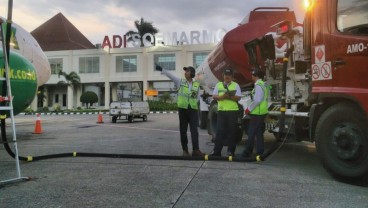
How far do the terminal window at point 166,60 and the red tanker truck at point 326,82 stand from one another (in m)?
44.8

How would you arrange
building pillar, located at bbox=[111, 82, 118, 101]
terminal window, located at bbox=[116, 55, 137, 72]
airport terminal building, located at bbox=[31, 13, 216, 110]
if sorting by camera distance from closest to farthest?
airport terminal building, located at bbox=[31, 13, 216, 110] < terminal window, located at bbox=[116, 55, 137, 72] < building pillar, located at bbox=[111, 82, 118, 101]

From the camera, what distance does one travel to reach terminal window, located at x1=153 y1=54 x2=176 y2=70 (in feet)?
173

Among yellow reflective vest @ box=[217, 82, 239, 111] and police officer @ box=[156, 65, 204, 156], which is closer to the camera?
yellow reflective vest @ box=[217, 82, 239, 111]

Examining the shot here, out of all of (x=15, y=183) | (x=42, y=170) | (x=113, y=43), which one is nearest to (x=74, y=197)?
(x=15, y=183)

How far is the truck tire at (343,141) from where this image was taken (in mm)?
5117

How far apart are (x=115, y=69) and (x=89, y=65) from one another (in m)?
4.29

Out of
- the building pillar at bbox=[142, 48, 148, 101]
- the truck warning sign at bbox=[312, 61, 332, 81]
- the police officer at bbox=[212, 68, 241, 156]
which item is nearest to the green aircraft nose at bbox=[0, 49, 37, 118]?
the police officer at bbox=[212, 68, 241, 156]

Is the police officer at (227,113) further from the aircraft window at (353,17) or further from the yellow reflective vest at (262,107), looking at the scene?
the aircraft window at (353,17)

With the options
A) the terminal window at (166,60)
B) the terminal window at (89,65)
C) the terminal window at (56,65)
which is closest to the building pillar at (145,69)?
the terminal window at (166,60)

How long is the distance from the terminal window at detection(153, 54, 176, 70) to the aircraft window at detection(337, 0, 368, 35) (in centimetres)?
4733

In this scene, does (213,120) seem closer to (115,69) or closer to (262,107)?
(262,107)

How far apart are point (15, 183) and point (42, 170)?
0.96 metres

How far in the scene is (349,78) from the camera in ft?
17.3

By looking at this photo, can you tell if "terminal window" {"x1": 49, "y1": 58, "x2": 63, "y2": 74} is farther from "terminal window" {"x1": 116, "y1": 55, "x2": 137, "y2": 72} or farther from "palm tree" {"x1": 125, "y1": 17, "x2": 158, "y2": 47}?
"palm tree" {"x1": 125, "y1": 17, "x2": 158, "y2": 47}
